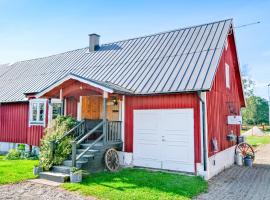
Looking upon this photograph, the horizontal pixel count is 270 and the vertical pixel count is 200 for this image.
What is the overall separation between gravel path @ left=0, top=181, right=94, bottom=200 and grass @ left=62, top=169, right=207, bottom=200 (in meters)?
0.38

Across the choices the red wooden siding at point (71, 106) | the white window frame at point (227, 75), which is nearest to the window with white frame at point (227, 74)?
the white window frame at point (227, 75)

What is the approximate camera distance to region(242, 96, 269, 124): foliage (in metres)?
59.3

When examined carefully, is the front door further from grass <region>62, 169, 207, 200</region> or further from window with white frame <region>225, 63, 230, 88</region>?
window with white frame <region>225, 63, 230, 88</region>

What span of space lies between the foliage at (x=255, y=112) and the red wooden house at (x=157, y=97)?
46373 mm

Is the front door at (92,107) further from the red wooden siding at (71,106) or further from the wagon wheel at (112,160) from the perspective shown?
the wagon wheel at (112,160)

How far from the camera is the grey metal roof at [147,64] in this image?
1048 centimetres

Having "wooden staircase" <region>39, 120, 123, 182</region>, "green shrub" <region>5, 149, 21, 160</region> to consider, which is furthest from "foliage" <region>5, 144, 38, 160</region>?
"wooden staircase" <region>39, 120, 123, 182</region>

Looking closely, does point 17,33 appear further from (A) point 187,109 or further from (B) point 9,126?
(A) point 187,109

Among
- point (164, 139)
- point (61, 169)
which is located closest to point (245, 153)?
point (164, 139)

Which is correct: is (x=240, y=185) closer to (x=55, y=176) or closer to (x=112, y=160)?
(x=112, y=160)

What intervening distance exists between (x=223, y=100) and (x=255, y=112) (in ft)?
186

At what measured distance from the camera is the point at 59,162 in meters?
9.80

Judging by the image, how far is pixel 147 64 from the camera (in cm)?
1266

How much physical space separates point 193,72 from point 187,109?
1.55 m
